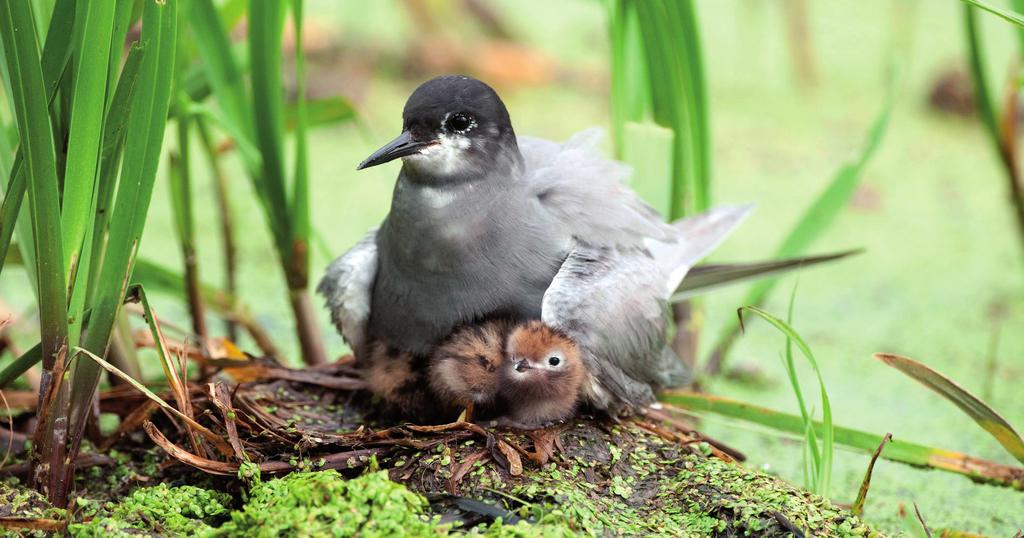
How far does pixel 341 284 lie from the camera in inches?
108

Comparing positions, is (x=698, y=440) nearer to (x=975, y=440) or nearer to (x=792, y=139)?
(x=975, y=440)

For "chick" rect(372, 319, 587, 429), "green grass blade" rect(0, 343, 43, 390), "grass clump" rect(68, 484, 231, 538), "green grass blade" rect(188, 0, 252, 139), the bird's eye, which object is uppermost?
"green grass blade" rect(188, 0, 252, 139)

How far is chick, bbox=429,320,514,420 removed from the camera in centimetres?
243

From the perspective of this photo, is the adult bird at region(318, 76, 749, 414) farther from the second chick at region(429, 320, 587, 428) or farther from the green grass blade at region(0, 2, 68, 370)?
the green grass blade at region(0, 2, 68, 370)

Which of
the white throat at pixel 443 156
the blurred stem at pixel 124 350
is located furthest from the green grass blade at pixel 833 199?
the blurred stem at pixel 124 350

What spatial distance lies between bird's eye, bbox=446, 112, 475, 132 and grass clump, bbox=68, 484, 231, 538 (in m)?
1.00

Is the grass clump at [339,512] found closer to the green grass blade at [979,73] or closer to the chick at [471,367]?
the chick at [471,367]

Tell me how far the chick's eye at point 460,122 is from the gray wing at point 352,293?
47 centimetres

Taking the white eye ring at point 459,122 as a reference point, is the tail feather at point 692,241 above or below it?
below

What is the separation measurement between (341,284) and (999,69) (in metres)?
4.98

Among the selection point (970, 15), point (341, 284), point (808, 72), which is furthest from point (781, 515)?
point (808, 72)

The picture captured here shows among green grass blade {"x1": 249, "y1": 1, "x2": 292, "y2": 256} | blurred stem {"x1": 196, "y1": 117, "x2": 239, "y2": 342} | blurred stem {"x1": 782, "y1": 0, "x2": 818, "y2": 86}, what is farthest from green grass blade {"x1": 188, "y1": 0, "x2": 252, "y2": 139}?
blurred stem {"x1": 782, "y1": 0, "x2": 818, "y2": 86}

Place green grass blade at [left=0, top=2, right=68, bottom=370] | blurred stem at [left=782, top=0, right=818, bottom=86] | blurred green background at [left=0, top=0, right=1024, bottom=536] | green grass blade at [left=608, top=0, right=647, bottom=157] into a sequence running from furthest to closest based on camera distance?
1. blurred stem at [left=782, top=0, right=818, bottom=86]
2. blurred green background at [left=0, top=0, right=1024, bottom=536]
3. green grass blade at [left=608, top=0, right=647, bottom=157]
4. green grass blade at [left=0, top=2, right=68, bottom=370]

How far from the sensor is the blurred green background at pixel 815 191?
364 cm
